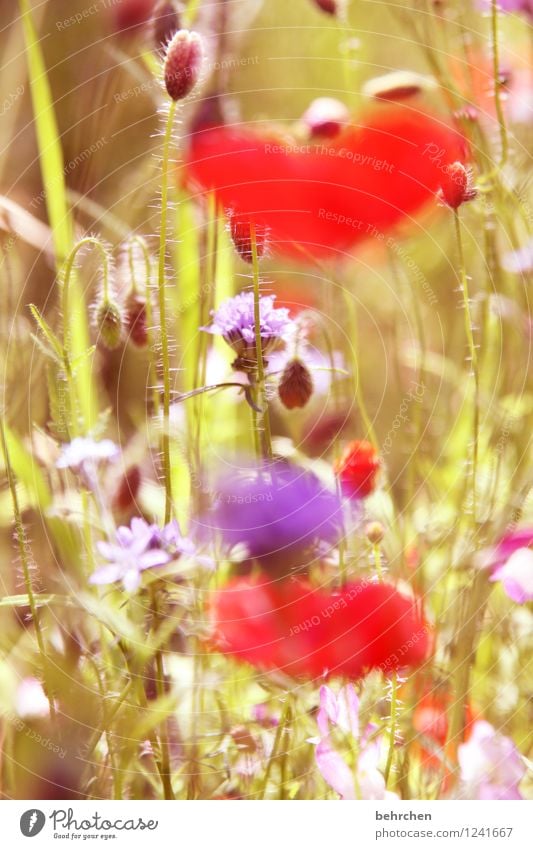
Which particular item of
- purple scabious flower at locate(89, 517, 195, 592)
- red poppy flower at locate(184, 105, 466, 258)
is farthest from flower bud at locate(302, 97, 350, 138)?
purple scabious flower at locate(89, 517, 195, 592)

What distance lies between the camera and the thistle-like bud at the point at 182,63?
33cm

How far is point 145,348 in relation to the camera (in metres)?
0.39

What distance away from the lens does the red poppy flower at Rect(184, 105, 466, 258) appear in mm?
380

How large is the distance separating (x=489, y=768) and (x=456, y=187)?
287 millimetres

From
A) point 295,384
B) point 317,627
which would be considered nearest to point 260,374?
point 295,384

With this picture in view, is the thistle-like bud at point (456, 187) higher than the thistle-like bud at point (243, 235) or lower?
higher

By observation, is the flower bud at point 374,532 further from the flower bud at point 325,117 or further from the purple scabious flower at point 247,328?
the flower bud at point 325,117

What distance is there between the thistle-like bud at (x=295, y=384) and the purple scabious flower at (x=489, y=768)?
19 centimetres

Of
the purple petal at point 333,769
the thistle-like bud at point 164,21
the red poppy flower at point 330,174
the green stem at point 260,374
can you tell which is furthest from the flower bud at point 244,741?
the thistle-like bud at point 164,21

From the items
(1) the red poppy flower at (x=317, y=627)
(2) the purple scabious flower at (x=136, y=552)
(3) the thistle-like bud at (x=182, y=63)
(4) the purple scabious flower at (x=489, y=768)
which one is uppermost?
(3) the thistle-like bud at (x=182, y=63)

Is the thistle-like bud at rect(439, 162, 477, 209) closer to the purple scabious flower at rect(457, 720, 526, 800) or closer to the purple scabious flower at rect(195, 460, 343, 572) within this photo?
the purple scabious flower at rect(195, 460, 343, 572)
